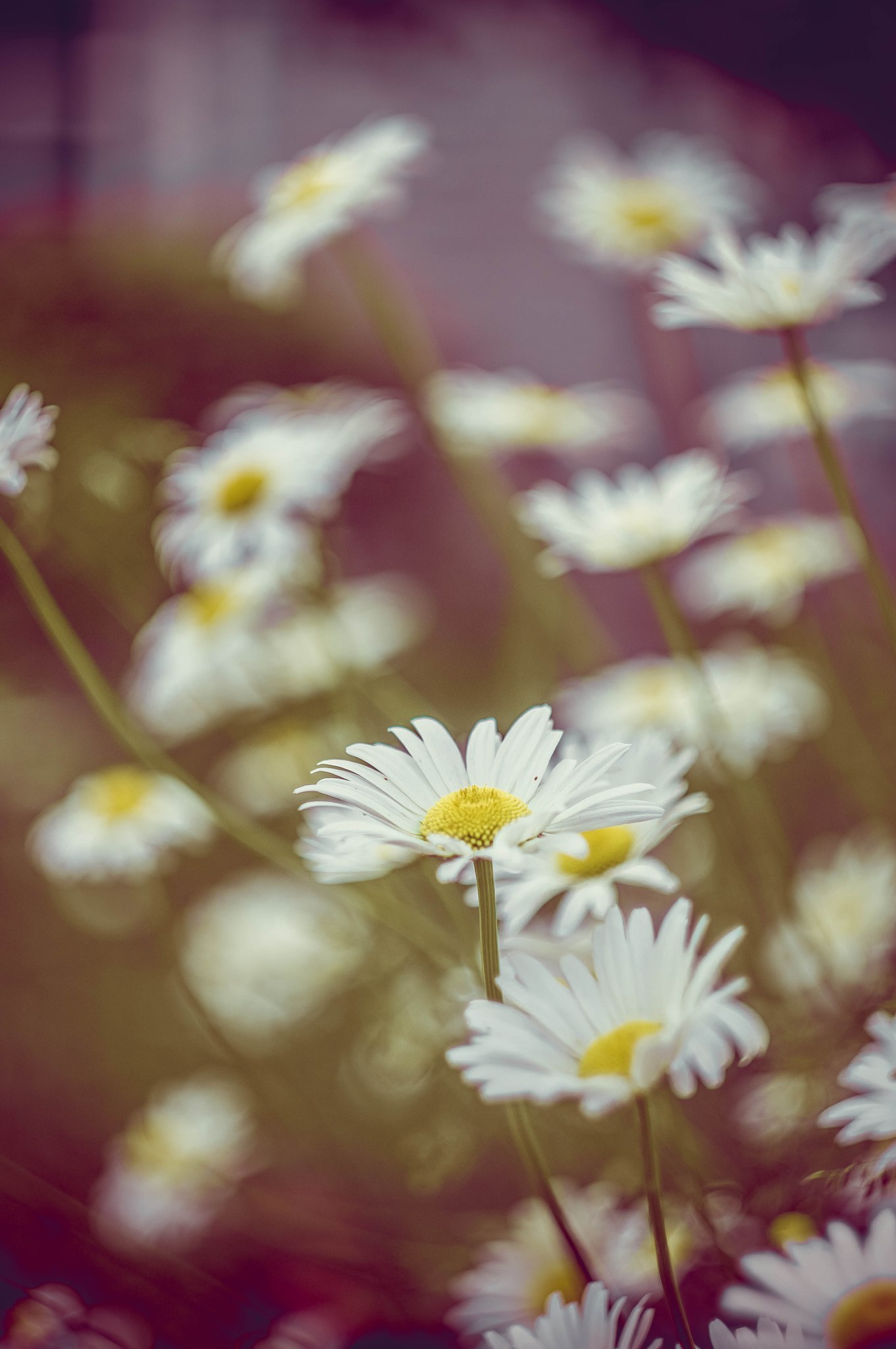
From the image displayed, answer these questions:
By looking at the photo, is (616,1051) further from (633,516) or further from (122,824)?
(122,824)

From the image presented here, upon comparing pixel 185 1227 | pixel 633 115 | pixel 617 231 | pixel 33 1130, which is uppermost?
pixel 633 115

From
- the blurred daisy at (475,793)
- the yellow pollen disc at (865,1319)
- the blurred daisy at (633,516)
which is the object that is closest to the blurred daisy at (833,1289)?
the yellow pollen disc at (865,1319)

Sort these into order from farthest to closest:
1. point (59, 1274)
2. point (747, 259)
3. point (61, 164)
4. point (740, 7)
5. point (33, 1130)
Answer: point (61, 164) → point (33, 1130) → point (740, 7) → point (59, 1274) → point (747, 259)

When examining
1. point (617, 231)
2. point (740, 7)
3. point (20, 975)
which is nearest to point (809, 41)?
point (740, 7)

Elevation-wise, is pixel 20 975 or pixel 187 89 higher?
pixel 187 89

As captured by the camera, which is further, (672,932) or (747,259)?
(747,259)

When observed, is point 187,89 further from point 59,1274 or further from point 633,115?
point 59,1274

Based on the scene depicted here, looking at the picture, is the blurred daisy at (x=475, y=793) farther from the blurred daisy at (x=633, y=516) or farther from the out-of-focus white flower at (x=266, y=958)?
the out-of-focus white flower at (x=266, y=958)
